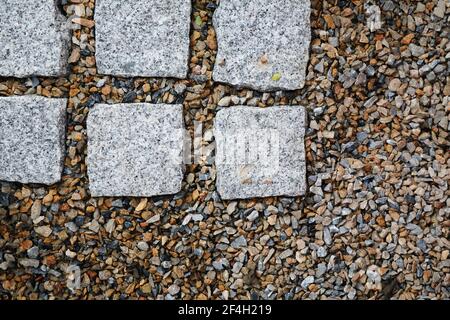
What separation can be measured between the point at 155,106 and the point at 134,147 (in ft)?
0.49

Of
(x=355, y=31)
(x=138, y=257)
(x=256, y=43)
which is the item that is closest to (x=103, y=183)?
(x=138, y=257)

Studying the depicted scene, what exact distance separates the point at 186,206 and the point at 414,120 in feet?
2.67

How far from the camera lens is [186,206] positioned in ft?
6.40

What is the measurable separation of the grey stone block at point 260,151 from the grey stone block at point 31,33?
1.90 feet

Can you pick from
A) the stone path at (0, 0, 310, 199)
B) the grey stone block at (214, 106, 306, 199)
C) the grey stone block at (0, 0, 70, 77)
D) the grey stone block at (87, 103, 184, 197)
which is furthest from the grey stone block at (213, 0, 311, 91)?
the grey stone block at (0, 0, 70, 77)

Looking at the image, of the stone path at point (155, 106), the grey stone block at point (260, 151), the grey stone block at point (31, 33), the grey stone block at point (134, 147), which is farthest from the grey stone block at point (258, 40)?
the grey stone block at point (31, 33)

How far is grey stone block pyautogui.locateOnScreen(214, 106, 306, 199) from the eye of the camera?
192 centimetres

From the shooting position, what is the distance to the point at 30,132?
1.89 m

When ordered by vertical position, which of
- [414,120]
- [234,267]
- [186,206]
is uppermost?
[414,120]

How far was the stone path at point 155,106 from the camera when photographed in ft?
6.20

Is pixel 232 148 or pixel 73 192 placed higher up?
pixel 232 148

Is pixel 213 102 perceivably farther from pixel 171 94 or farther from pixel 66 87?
pixel 66 87

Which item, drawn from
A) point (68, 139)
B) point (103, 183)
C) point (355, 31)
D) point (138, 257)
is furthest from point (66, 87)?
point (355, 31)

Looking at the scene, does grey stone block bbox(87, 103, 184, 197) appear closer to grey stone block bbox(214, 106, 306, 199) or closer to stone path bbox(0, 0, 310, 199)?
stone path bbox(0, 0, 310, 199)
